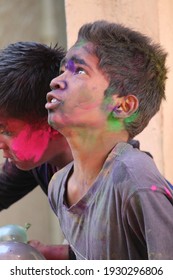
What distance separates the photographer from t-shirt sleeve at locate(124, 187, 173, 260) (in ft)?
5.39

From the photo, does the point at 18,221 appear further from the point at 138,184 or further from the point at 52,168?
the point at 138,184

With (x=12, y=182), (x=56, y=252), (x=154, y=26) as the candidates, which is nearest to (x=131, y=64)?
(x=56, y=252)

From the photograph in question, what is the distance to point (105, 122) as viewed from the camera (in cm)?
191

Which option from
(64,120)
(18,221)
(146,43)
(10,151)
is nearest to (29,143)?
(10,151)

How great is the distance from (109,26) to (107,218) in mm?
667

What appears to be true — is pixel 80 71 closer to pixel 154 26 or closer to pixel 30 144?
pixel 30 144

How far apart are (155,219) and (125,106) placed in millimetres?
451

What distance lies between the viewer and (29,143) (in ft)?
7.98

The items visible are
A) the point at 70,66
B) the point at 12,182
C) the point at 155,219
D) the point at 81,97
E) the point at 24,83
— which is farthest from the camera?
the point at 12,182

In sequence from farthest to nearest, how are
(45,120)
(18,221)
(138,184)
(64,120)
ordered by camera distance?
(18,221)
(45,120)
(64,120)
(138,184)

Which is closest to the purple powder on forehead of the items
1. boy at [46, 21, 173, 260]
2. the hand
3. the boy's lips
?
boy at [46, 21, 173, 260]

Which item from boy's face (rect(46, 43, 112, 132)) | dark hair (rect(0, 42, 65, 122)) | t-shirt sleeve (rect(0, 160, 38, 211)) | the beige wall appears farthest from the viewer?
the beige wall

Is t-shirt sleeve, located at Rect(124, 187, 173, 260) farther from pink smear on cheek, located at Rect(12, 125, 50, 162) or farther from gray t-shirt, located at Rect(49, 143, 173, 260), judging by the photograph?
pink smear on cheek, located at Rect(12, 125, 50, 162)

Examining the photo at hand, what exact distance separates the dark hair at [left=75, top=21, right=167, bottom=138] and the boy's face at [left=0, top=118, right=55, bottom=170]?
56cm
